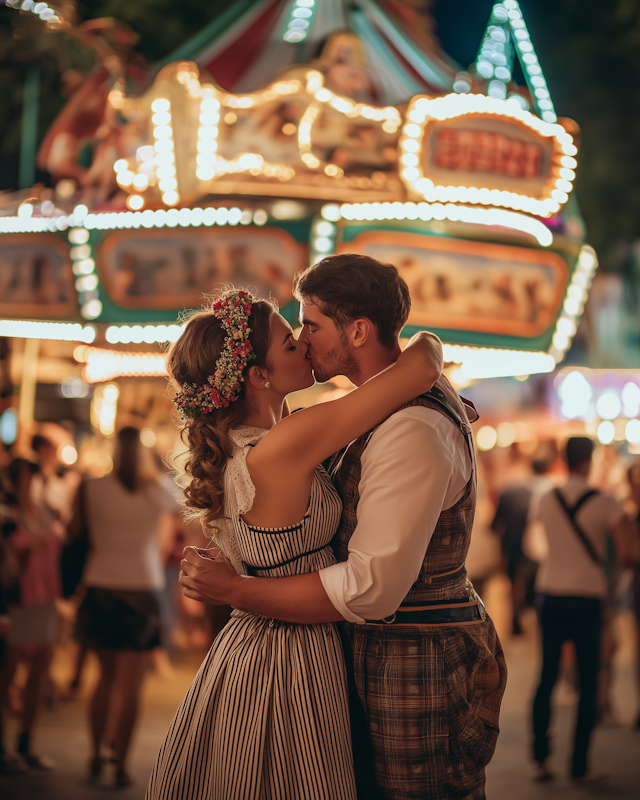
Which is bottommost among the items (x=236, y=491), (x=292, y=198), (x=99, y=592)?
(x=99, y=592)

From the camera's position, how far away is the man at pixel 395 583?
225 centimetres

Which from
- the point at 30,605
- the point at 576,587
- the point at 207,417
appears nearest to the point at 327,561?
the point at 207,417

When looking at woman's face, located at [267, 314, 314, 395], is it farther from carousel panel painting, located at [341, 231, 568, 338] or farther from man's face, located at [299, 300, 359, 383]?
carousel panel painting, located at [341, 231, 568, 338]

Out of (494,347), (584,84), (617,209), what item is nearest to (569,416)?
(617,209)

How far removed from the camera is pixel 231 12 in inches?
437

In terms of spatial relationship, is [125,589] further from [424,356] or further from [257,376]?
[424,356]

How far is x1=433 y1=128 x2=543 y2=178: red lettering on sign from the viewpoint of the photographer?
26.4 feet

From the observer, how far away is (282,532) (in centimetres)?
239

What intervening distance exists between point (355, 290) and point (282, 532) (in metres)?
0.71

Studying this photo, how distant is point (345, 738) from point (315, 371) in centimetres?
106

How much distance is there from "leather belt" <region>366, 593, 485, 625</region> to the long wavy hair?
581mm

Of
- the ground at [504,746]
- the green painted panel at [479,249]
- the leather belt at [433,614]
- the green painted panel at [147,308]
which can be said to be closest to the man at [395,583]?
the leather belt at [433,614]

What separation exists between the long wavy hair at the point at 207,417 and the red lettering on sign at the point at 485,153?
588cm

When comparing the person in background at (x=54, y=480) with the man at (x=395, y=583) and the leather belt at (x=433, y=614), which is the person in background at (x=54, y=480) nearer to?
the man at (x=395, y=583)
